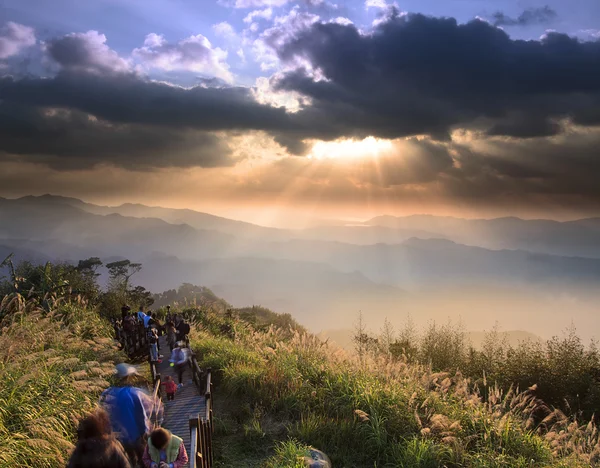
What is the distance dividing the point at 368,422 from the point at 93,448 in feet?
20.3

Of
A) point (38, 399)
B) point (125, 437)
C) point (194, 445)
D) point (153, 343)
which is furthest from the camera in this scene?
point (153, 343)

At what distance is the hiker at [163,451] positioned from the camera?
5008 millimetres

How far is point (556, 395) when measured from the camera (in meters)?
18.6

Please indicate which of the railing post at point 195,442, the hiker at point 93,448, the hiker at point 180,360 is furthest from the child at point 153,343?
the hiker at point 93,448

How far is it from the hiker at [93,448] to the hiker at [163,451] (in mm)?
819

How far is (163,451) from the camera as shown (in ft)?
16.8

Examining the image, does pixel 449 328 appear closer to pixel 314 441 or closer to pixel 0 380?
pixel 314 441

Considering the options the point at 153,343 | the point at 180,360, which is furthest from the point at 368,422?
the point at 153,343

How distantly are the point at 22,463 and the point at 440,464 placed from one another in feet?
22.8

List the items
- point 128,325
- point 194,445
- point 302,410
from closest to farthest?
point 194,445 → point 302,410 → point 128,325

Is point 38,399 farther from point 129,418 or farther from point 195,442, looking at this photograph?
point 195,442

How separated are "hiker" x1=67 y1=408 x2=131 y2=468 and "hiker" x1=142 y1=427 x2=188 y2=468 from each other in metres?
0.82

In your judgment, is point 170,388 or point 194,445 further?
point 170,388

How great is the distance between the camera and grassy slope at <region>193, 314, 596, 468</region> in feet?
25.0
